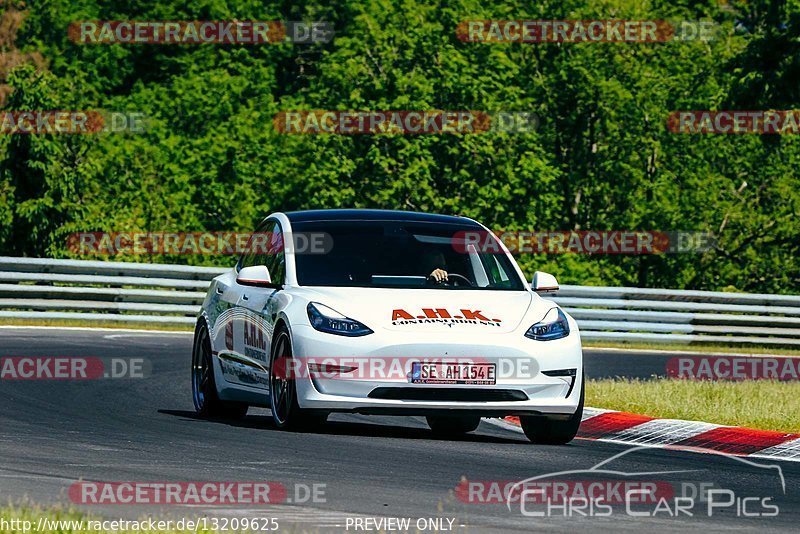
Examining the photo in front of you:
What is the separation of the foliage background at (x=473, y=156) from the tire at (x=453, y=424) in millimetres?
25179

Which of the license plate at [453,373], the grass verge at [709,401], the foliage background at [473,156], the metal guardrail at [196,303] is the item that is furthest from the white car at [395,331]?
the foliage background at [473,156]

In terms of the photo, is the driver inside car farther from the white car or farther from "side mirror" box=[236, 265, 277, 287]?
"side mirror" box=[236, 265, 277, 287]

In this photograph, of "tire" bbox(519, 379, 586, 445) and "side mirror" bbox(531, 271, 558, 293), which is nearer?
"tire" bbox(519, 379, 586, 445)

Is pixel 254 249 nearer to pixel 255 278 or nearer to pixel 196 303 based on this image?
pixel 255 278

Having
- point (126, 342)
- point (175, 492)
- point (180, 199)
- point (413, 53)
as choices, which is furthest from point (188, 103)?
point (175, 492)

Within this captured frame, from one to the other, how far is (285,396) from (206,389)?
1.90 metres

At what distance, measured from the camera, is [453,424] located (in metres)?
13.3

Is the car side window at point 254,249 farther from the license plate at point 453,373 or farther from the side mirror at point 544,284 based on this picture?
the license plate at point 453,373

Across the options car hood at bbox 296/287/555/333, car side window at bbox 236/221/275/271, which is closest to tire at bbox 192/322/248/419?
car side window at bbox 236/221/275/271

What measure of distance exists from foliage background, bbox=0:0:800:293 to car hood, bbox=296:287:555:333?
26403 mm

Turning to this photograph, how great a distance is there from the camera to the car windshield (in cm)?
1241

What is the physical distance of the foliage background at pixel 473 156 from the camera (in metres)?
42.4

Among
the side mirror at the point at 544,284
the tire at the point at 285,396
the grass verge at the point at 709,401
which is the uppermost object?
the side mirror at the point at 544,284

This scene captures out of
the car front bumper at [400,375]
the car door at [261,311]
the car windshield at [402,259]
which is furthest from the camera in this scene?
the car windshield at [402,259]
